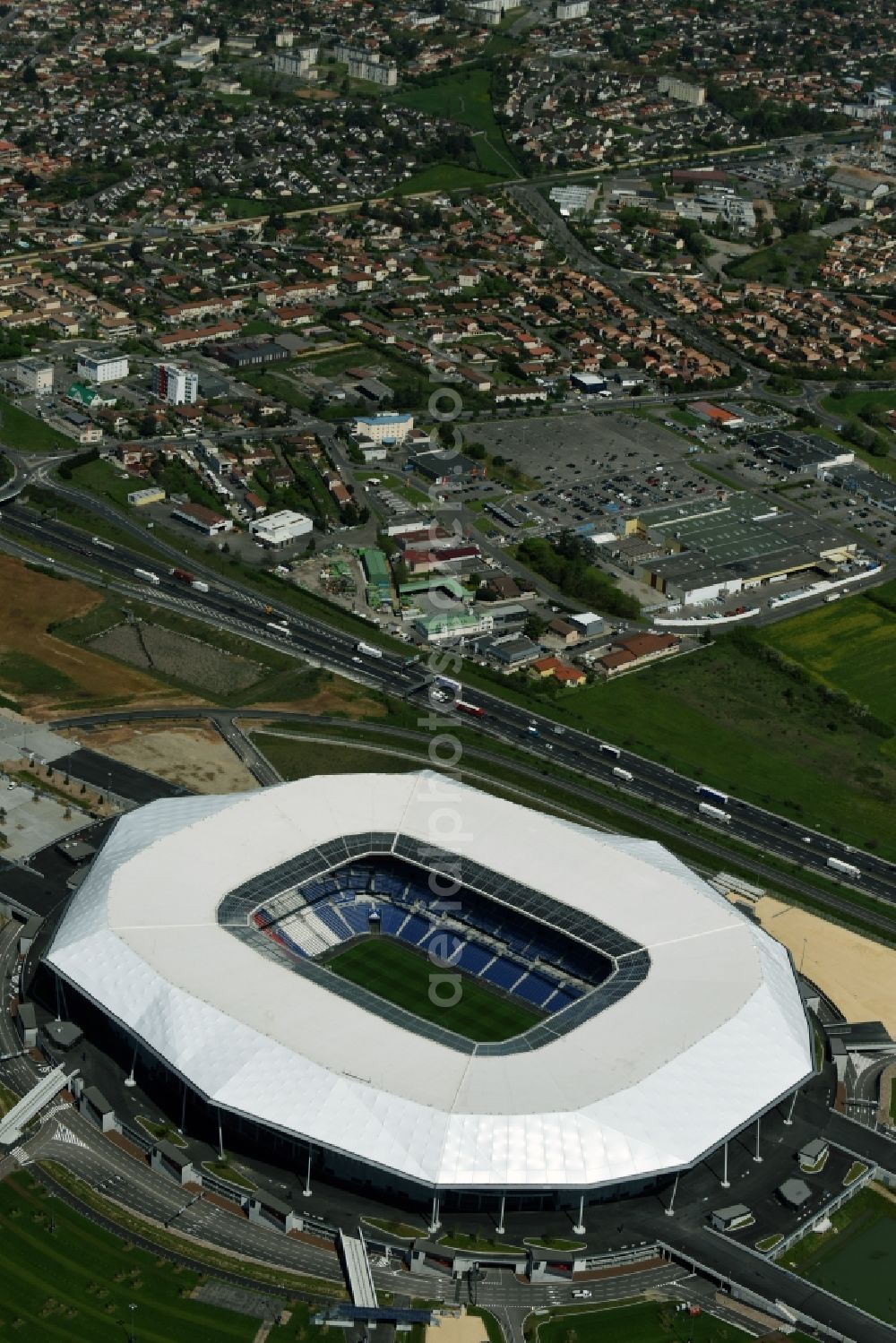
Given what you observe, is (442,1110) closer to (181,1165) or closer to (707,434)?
(181,1165)

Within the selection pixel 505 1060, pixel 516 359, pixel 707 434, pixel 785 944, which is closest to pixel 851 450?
pixel 707 434

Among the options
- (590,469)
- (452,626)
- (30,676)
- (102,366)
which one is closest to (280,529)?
(452,626)

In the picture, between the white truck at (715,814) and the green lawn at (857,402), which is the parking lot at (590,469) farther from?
the white truck at (715,814)

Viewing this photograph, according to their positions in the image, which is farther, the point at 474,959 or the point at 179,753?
the point at 179,753

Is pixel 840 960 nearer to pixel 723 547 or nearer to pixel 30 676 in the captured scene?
pixel 30 676

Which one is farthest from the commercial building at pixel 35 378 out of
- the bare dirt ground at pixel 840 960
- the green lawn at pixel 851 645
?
the bare dirt ground at pixel 840 960

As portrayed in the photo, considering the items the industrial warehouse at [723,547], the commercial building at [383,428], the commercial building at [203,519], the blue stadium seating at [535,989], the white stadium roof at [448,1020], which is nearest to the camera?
the white stadium roof at [448,1020]
